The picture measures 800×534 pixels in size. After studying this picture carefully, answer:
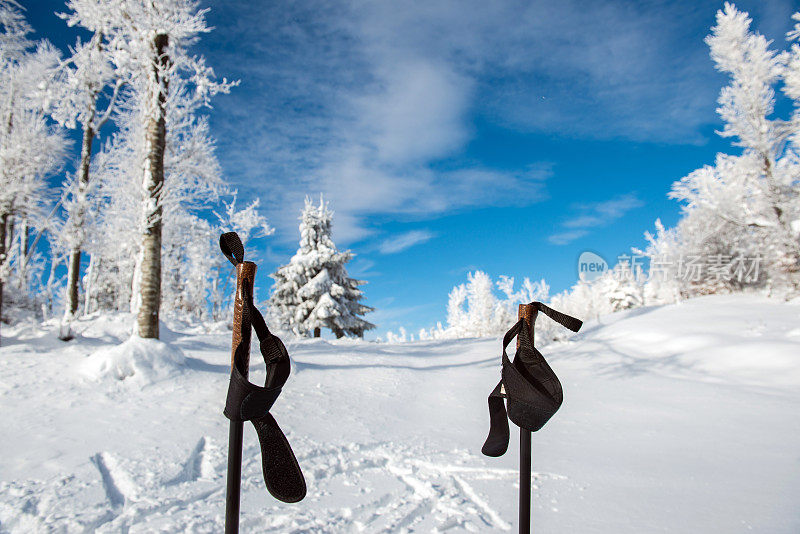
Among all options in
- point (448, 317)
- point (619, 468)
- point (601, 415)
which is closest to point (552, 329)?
point (601, 415)

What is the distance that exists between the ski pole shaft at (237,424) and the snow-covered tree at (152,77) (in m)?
7.02

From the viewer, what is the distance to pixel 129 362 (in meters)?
5.96

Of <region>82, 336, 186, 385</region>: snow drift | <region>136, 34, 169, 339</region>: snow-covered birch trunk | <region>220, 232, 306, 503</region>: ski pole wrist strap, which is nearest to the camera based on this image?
<region>220, 232, 306, 503</region>: ski pole wrist strap

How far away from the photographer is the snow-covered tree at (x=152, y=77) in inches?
279

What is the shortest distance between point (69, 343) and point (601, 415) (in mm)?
9126

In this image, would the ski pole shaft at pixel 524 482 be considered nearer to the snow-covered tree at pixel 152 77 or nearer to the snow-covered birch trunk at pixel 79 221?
the snow-covered tree at pixel 152 77

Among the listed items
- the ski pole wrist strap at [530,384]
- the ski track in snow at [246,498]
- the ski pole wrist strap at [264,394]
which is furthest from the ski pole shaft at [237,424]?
the ski track in snow at [246,498]

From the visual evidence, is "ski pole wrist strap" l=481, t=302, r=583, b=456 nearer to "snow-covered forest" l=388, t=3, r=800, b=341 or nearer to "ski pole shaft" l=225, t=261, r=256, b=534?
"ski pole shaft" l=225, t=261, r=256, b=534

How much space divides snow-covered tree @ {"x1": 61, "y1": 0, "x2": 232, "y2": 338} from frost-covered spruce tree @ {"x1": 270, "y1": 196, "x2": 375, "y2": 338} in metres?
15.2

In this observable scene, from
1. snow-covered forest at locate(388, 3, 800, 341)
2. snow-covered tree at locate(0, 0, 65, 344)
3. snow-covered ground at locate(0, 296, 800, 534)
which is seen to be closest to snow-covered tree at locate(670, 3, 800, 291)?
snow-covered forest at locate(388, 3, 800, 341)

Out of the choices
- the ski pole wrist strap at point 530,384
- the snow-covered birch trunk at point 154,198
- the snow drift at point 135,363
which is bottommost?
the snow drift at point 135,363

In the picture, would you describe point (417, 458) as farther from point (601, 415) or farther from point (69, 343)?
point (69, 343)

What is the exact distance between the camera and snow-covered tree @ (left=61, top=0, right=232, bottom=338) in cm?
709

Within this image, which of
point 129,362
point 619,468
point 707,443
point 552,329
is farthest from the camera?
point 552,329
